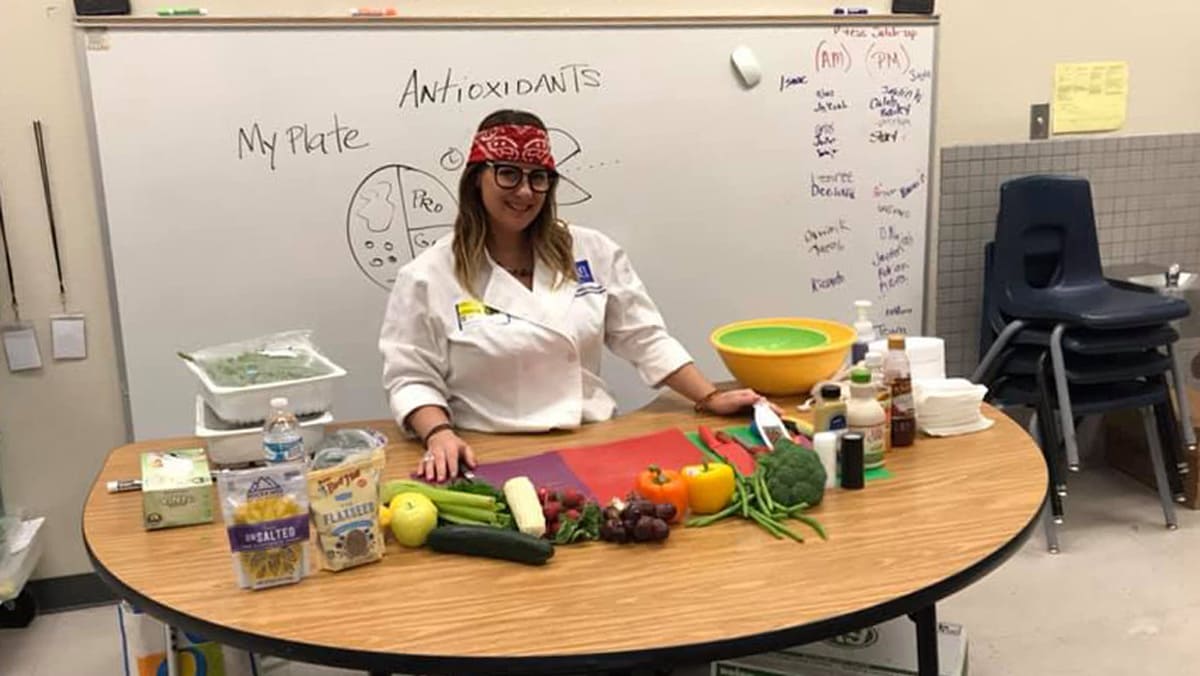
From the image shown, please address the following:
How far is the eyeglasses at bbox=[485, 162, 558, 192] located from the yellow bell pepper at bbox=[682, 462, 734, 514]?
749 millimetres

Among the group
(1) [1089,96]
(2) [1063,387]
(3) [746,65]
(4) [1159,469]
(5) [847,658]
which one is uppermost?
(3) [746,65]

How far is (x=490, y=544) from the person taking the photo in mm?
1504

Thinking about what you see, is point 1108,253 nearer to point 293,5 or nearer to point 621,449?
point 621,449

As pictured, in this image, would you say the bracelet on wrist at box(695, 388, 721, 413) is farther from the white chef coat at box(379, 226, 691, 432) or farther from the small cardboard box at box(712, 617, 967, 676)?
the small cardboard box at box(712, 617, 967, 676)

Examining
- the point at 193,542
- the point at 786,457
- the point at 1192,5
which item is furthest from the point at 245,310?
the point at 1192,5

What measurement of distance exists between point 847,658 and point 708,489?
55 centimetres

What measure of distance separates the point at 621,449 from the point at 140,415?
1463 millimetres

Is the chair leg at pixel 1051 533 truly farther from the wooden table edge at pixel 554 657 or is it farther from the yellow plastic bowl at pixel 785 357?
the wooden table edge at pixel 554 657

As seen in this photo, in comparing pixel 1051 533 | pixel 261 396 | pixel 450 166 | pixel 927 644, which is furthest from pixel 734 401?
pixel 1051 533

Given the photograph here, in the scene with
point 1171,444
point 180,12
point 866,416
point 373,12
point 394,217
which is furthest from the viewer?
point 1171,444

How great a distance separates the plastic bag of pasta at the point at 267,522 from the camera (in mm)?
1390

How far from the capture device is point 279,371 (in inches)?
77.2

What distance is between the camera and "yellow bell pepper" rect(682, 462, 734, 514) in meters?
1.62

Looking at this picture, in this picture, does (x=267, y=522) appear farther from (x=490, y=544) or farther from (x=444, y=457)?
(x=444, y=457)
